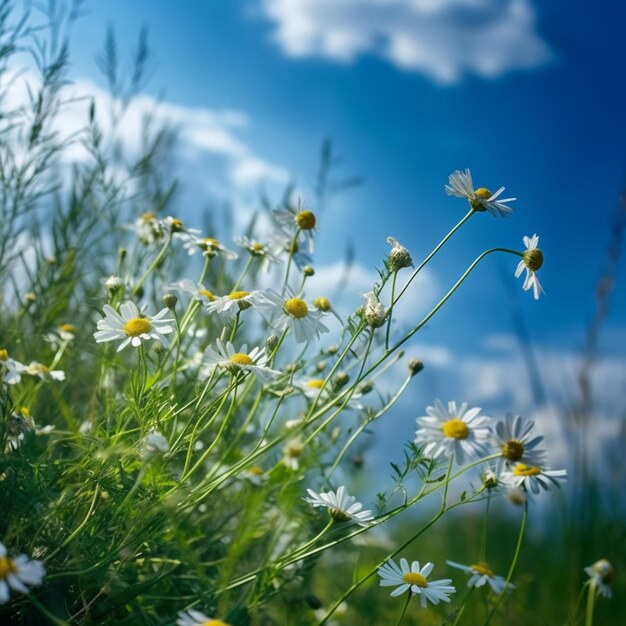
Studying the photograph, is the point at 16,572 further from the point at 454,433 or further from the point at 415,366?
the point at 415,366

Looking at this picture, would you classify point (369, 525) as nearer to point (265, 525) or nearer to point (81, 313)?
point (265, 525)

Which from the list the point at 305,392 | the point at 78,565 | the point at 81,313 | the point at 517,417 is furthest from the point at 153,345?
the point at 81,313

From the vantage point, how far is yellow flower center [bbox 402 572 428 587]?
1339 millimetres

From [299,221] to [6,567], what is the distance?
3.16 feet

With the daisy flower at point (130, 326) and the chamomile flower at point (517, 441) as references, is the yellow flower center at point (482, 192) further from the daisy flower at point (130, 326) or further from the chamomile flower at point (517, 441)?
the daisy flower at point (130, 326)

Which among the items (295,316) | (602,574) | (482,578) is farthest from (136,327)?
(602,574)

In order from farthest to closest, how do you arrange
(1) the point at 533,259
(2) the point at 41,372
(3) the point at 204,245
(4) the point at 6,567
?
Answer: 1. (3) the point at 204,245
2. (2) the point at 41,372
3. (1) the point at 533,259
4. (4) the point at 6,567

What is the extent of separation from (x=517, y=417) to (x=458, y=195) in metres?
0.40

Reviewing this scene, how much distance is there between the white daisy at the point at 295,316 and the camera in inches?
54.1

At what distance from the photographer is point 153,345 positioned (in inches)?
59.3

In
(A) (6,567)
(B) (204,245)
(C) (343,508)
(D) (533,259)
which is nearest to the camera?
(A) (6,567)

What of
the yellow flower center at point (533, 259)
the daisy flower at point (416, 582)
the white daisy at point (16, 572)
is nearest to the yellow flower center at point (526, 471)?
the daisy flower at point (416, 582)

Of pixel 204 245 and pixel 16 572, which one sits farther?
pixel 204 245

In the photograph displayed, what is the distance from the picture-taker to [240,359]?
1.28m
